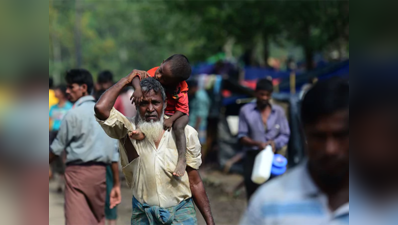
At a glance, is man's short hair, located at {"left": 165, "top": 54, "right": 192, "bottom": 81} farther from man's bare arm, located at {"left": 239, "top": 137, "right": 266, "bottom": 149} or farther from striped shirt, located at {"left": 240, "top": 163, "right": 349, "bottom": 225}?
man's bare arm, located at {"left": 239, "top": 137, "right": 266, "bottom": 149}

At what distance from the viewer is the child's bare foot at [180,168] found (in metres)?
3.60

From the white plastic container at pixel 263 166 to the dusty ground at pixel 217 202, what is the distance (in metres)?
2.08

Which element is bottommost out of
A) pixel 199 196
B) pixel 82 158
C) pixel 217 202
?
pixel 217 202

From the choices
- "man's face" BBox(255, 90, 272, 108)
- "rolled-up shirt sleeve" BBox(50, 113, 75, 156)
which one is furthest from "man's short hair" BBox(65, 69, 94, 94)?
"man's face" BBox(255, 90, 272, 108)

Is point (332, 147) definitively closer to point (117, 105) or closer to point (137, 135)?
point (137, 135)

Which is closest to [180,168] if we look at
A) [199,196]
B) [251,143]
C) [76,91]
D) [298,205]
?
[199,196]

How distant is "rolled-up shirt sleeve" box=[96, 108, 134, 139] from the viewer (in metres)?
3.53

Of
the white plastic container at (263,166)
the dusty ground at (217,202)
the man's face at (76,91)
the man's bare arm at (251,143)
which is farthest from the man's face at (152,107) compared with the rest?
the dusty ground at (217,202)

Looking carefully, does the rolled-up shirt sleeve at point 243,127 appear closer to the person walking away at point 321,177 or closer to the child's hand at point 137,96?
the child's hand at point 137,96

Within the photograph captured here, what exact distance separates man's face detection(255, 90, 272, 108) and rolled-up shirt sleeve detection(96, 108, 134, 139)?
2972 mm

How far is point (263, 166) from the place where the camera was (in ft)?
18.6

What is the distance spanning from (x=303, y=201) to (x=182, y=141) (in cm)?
172

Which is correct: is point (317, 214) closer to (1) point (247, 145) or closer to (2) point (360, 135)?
(2) point (360, 135)

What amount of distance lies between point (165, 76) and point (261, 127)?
9.39 feet
